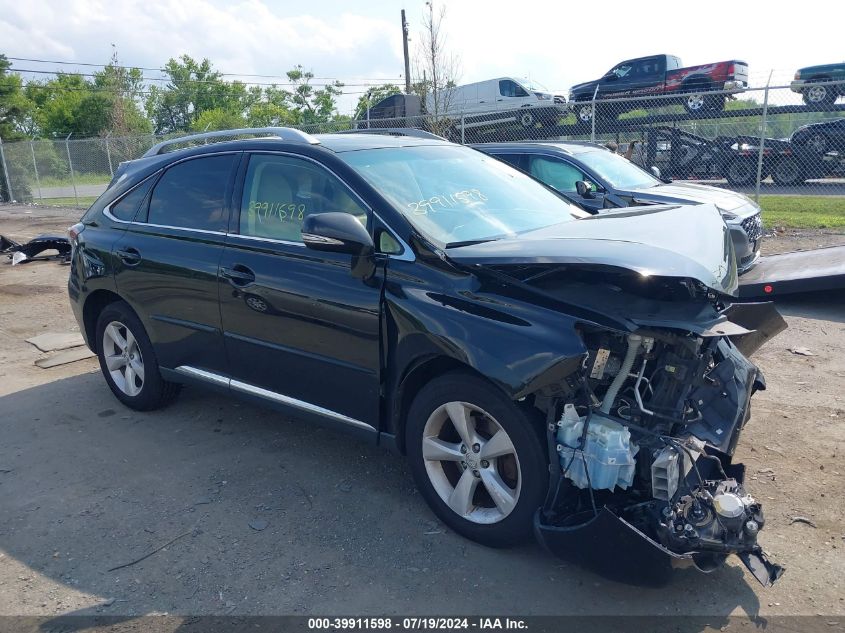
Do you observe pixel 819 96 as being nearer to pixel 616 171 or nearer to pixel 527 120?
pixel 527 120

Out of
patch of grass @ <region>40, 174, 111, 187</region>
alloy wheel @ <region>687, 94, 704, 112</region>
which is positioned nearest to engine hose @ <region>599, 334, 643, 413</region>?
alloy wheel @ <region>687, 94, 704, 112</region>

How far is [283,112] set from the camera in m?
61.8

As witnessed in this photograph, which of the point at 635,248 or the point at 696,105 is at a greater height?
the point at 696,105

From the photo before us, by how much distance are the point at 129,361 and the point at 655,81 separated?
19.3 metres

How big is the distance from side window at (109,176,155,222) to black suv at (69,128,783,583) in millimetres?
251

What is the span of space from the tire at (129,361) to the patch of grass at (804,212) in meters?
11.6

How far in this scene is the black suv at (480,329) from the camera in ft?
9.29

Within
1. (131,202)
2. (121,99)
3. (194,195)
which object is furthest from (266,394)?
(121,99)

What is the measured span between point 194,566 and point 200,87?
227 ft

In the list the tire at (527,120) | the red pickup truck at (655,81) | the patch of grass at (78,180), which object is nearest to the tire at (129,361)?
the red pickup truck at (655,81)

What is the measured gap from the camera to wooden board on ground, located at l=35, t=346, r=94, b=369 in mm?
6449

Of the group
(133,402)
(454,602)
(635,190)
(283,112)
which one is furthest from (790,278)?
(283,112)

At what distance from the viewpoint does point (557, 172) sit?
9.18m

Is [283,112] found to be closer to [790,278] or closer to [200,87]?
[200,87]
